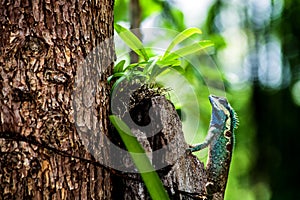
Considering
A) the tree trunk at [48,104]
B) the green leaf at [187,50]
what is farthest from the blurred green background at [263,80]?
the tree trunk at [48,104]

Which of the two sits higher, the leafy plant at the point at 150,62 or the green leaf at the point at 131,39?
the green leaf at the point at 131,39

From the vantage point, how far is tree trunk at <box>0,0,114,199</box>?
0.56m

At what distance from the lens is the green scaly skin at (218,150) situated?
684mm

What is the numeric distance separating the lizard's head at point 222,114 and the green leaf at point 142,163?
0.15 metres

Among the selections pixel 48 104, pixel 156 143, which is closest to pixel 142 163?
pixel 156 143

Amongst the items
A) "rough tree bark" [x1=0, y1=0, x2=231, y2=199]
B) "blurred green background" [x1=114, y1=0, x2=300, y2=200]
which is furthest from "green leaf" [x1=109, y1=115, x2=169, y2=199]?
"blurred green background" [x1=114, y1=0, x2=300, y2=200]

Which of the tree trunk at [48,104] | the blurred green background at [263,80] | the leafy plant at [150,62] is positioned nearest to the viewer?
the tree trunk at [48,104]

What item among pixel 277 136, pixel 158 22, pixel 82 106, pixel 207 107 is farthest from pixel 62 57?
pixel 277 136

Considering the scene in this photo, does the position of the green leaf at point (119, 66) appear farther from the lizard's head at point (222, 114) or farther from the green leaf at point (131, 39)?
the lizard's head at point (222, 114)

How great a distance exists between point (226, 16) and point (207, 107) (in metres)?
0.66

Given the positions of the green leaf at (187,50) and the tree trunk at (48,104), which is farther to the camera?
the green leaf at (187,50)

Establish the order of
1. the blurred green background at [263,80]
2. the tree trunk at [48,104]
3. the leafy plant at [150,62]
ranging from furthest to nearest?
the blurred green background at [263,80], the leafy plant at [150,62], the tree trunk at [48,104]

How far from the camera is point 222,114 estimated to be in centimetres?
69

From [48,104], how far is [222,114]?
0.28 meters
